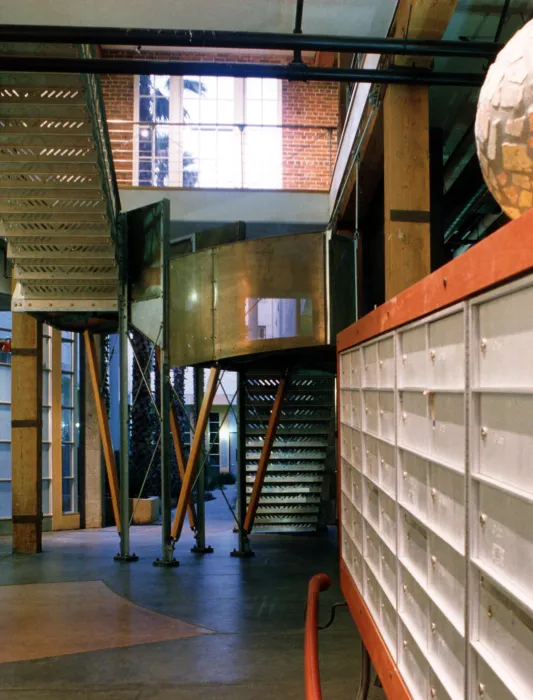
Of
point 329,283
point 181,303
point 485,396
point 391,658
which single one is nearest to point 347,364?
point 391,658

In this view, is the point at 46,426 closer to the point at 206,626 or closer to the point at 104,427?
the point at 104,427

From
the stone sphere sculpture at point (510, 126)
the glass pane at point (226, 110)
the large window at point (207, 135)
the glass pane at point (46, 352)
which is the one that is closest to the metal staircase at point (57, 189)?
the glass pane at point (46, 352)

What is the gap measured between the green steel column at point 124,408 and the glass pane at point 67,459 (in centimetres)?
320

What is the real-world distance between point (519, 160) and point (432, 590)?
116 centimetres

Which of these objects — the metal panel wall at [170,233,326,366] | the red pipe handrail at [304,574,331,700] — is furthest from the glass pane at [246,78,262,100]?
the red pipe handrail at [304,574,331,700]

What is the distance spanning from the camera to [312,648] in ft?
8.83

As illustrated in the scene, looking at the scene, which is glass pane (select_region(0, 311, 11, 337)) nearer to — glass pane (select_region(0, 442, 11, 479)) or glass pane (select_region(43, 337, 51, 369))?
glass pane (select_region(43, 337, 51, 369))

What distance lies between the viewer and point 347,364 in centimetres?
387

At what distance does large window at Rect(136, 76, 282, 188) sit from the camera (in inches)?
496

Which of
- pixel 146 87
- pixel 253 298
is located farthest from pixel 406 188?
pixel 146 87

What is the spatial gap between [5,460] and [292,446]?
4478mm

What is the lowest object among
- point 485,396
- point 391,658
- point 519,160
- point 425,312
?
point 391,658

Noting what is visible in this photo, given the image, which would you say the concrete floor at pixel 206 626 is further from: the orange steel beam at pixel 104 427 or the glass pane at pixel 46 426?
the glass pane at pixel 46 426

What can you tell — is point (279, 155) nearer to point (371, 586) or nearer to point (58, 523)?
point (58, 523)
